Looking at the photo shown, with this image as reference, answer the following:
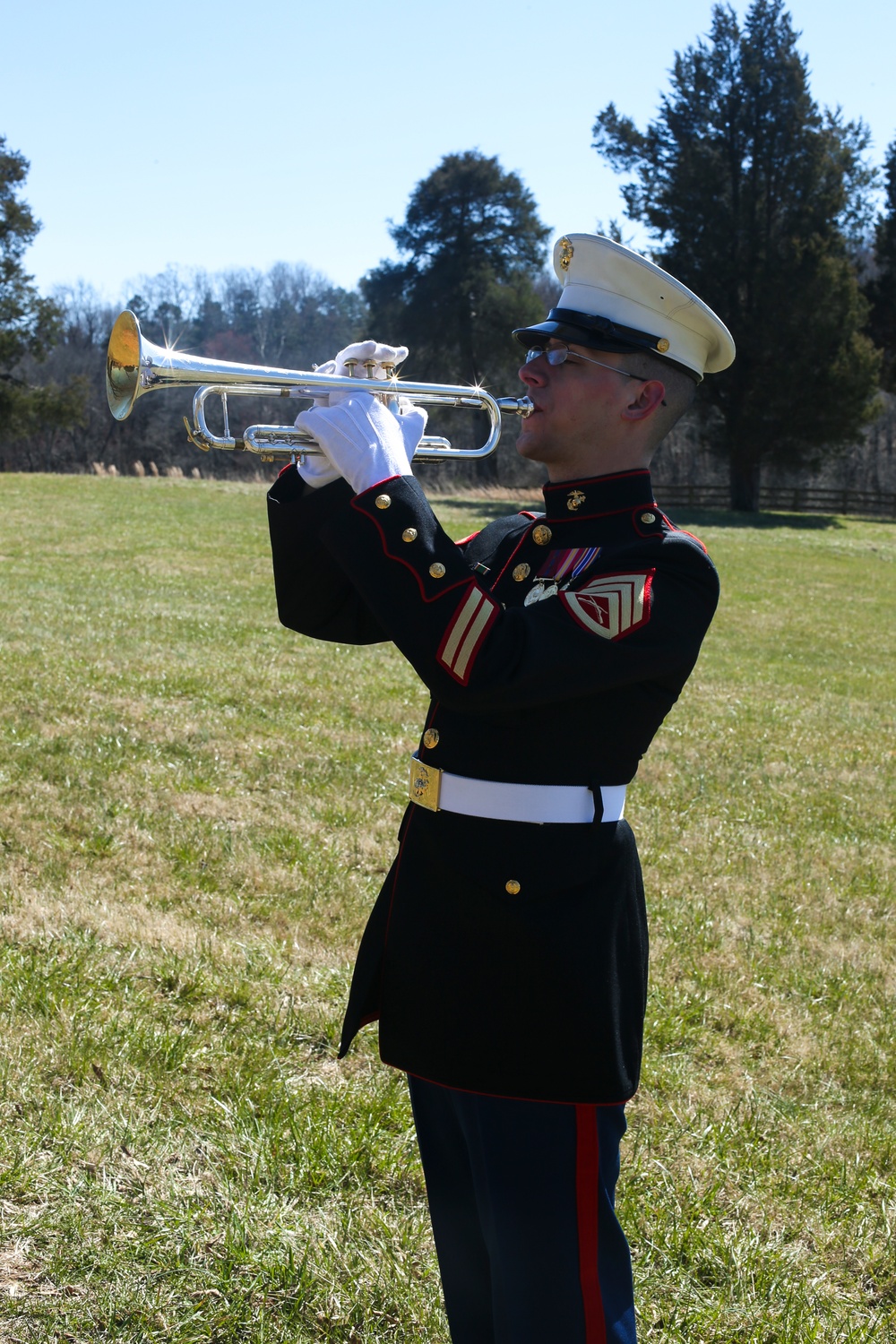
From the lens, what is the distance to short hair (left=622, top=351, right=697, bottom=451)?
2.07 metres

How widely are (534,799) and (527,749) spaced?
0.09m

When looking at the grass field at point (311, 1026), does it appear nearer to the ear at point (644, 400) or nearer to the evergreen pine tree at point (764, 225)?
the ear at point (644, 400)

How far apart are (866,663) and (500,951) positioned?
39.1 feet

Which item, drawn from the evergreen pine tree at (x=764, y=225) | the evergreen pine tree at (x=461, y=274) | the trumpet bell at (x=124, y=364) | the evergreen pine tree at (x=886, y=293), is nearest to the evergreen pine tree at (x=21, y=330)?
the evergreen pine tree at (x=461, y=274)

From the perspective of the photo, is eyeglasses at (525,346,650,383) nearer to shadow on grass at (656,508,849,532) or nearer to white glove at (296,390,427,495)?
white glove at (296,390,427,495)

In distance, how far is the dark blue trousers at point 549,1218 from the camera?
73.9 inches

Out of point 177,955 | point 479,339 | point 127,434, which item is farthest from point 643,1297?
point 127,434

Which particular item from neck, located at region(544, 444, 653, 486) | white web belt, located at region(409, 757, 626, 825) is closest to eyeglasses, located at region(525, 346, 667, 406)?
neck, located at region(544, 444, 653, 486)

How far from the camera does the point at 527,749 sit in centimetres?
199

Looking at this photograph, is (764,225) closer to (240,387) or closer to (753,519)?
(753,519)

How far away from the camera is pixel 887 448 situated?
54.7 metres

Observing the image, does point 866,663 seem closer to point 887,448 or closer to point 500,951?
point 500,951

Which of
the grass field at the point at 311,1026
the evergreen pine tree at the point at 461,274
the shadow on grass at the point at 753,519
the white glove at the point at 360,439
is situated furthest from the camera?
the evergreen pine tree at the point at 461,274

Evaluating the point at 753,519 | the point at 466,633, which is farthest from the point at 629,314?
the point at 753,519
